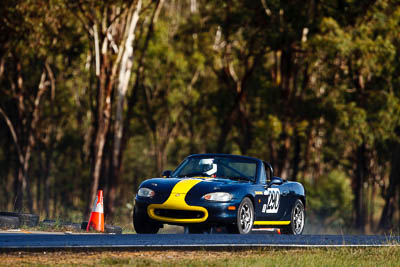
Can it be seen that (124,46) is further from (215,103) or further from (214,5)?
(215,103)

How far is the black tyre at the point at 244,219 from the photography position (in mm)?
13977

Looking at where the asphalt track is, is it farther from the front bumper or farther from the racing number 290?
the racing number 290

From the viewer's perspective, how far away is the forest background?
1348 inches

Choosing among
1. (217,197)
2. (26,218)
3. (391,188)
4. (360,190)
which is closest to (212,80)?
(360,190)

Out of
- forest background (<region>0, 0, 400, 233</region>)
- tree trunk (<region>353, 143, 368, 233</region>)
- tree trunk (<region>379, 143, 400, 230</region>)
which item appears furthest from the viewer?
tree trunk (<region>353, 143, 368, 233</region>)

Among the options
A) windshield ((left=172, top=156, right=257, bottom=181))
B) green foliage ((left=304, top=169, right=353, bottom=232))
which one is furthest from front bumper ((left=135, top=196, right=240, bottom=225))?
green foliage ((left=304, top=169, right=353, bottom=232))

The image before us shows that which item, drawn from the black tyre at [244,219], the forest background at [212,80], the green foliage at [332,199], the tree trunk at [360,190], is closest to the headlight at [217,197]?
the black tyre at [244,219]

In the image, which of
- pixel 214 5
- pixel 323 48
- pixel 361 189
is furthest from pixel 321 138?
pixel 323 48

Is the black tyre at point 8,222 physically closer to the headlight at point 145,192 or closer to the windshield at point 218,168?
the headlight at point 145,192

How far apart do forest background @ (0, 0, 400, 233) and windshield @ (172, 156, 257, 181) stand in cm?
1068

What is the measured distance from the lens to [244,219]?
14289 millimetres

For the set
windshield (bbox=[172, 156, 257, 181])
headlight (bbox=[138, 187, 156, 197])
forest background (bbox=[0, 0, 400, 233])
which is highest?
forest background (bbox=[0, 0, 400, 233])

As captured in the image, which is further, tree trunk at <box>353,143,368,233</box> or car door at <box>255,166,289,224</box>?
tree trunk at <box>353,143,368,233</box>

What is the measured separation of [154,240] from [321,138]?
42.3 metres
